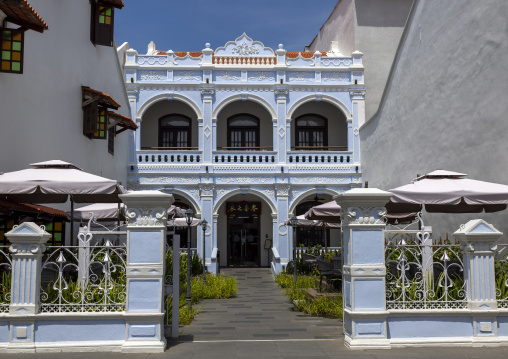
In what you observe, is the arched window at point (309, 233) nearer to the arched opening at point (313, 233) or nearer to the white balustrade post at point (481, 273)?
the arched opening at point (313, 233)

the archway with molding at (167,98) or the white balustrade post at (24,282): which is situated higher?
the archway with molding at (167,98)

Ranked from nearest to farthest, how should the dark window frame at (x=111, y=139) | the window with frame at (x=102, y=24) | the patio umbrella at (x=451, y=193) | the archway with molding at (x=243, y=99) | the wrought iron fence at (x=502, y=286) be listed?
the wrought iron fence at (x=502, y=286)
the patio umbrella at (x=451, y=193)
the window with frame at (x=102, y=24)
the dark window frame at (x=111, y=139)
the archway with molding at (x=243, y=99)

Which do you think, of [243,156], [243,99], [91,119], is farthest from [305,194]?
[91,119]

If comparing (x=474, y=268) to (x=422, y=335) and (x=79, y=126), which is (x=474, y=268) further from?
(x=79, y=126)

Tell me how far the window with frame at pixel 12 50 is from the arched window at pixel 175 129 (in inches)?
609

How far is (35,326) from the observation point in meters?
7.58

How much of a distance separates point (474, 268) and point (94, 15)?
13.1 metres

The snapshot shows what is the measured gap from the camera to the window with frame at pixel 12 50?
10.5 m

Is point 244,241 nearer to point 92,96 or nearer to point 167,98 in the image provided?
point 167,98

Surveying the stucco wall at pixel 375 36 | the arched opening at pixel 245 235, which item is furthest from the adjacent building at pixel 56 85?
the stucco wall at pixel 375 36

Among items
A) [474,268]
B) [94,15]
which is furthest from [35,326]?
[94,15]

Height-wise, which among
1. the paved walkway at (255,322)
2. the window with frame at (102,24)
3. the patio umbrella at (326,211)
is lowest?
the paved walkway at (255,322)

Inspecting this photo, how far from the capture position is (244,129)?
26.3m

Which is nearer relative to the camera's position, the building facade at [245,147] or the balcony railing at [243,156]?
the building facade at [245,147]
